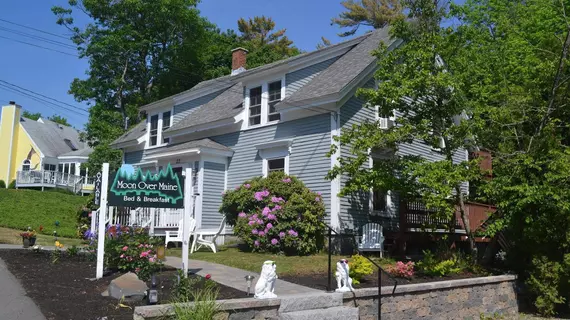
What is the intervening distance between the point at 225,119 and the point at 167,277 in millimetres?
9225

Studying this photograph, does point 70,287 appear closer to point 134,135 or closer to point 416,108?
point 416,108

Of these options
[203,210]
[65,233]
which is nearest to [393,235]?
[203,210]

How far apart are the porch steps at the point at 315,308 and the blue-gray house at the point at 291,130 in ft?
21.2

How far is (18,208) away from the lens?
2325 cm

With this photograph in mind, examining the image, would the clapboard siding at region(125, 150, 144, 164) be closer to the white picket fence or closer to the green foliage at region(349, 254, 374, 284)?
the white picket fence

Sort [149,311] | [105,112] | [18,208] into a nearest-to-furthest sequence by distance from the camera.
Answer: [149,311]
[18,208]
[105,112]

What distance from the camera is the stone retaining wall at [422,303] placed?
617cm

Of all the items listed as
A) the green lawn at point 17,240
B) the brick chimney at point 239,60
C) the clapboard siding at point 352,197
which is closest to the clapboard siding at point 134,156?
the brick chimney at point 239,60

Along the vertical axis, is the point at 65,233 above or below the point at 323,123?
below

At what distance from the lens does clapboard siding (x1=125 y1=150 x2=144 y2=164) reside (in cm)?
2217

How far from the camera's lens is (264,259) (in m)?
11.7

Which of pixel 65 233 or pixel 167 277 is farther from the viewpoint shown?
pixel 65 233

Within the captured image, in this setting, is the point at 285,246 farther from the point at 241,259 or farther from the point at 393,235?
the point at 393,235

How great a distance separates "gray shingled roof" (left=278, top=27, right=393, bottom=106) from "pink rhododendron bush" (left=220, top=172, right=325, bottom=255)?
270cm
